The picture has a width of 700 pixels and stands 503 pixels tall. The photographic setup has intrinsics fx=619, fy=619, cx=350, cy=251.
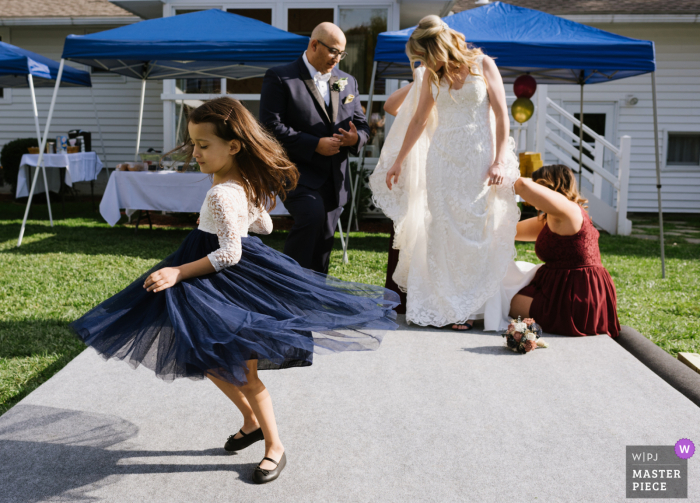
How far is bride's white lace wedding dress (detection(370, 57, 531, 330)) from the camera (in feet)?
13.5

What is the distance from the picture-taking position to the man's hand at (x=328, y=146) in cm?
398

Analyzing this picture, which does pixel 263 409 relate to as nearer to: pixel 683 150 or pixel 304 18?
pixel 304 18

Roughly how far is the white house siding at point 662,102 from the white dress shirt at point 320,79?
31.8ft

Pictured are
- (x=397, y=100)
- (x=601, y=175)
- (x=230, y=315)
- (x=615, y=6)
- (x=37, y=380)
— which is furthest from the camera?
(x=615, y=6)

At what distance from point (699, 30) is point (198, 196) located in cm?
1072

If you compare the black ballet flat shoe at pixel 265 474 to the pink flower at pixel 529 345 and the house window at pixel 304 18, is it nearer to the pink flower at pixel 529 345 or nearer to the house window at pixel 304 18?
the pink flower at pixel 529 345

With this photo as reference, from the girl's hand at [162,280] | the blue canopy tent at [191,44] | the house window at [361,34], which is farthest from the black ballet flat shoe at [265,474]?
the house window at [361,34]

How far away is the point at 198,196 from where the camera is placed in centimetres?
790

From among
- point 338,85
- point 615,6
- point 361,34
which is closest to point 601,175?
point 615,6

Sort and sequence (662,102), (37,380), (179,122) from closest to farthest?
(37,380)
(179,122)
(662,102)

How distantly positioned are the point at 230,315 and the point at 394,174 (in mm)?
2527

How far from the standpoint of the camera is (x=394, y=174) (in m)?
4.34

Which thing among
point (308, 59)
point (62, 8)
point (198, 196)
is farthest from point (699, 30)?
point (62, 8)

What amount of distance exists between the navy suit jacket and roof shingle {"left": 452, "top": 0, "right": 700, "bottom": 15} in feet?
29.5
